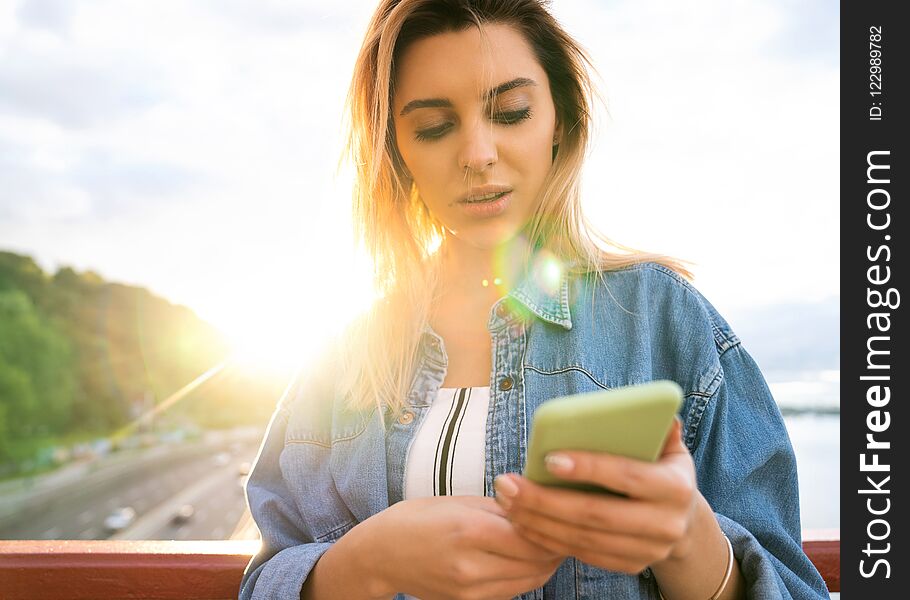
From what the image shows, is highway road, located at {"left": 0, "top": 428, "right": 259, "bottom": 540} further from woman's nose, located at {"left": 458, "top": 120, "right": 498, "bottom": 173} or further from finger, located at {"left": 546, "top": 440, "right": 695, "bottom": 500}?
finger, located at {"left": 546, "top": 440, "right": 695, "bottom": 500}

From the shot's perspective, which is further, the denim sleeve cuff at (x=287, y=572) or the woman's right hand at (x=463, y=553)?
the denim sleeve cuff at (x=287, y=572)

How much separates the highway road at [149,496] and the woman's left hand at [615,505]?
74.3m

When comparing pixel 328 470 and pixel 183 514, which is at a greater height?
pixel 328 470

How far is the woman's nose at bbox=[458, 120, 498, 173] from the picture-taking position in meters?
1.89

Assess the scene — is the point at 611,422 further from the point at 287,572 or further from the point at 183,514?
the point at 183,514

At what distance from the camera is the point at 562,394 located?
183 cm

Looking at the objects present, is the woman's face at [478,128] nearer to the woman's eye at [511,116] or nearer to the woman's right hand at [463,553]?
the woman's eye at [511,116]

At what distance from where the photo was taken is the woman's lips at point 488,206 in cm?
198

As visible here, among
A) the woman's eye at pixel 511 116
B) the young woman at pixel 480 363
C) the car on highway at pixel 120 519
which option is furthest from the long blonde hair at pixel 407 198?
the car on highway at pixel 120 519

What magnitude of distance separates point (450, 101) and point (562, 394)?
87cm

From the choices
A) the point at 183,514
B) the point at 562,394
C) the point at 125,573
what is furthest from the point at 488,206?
the point at 183,514

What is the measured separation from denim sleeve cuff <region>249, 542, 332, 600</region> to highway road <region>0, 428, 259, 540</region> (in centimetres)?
7332

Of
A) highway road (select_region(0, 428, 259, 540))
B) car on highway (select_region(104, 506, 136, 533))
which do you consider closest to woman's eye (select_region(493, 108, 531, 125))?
highway road (select_region(0, 428, 259, 540))
